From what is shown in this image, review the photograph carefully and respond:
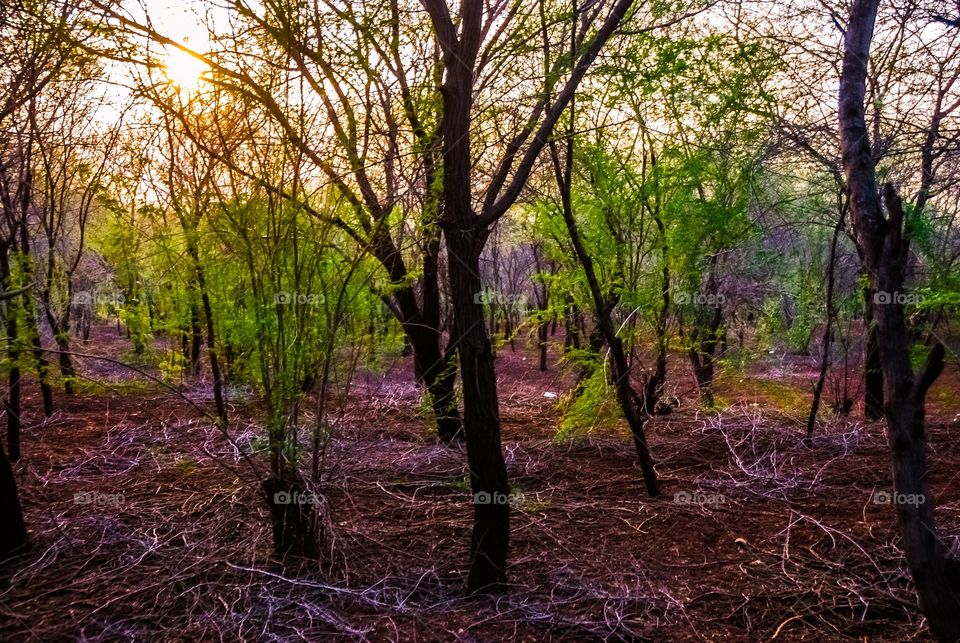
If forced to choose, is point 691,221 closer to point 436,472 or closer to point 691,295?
point 691,295

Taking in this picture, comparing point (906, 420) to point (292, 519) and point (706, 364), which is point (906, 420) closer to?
point (292, 519)

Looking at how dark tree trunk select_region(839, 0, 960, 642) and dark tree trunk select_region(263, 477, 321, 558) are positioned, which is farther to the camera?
dark tree trunk select_region(263, 477, 321, 558)

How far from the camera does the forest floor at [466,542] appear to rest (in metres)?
3.11

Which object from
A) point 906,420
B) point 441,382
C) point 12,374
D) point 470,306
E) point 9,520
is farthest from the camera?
point 441,382

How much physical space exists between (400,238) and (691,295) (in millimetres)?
4340

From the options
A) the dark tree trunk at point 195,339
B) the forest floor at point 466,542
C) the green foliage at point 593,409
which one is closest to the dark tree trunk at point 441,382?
the forest floor at point 466,542

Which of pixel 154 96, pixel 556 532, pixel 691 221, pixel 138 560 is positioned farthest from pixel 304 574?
pixel 691 221

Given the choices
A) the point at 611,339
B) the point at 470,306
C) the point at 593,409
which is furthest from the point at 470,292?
the point at 593,409

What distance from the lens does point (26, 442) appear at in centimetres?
676

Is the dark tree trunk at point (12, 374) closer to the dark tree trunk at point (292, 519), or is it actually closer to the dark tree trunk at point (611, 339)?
the dark tree trunk at point (292, 519)

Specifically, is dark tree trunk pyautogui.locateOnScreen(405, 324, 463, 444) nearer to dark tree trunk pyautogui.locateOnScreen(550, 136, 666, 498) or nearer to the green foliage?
the green foliage

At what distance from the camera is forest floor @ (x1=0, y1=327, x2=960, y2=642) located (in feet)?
10.2

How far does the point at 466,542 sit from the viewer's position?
4.07 meters

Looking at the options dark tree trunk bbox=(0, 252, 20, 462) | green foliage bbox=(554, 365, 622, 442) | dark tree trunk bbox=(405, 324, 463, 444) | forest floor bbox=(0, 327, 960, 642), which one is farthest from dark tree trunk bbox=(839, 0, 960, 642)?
dark tree trunk bbox=(0, 252, 20, 462)
